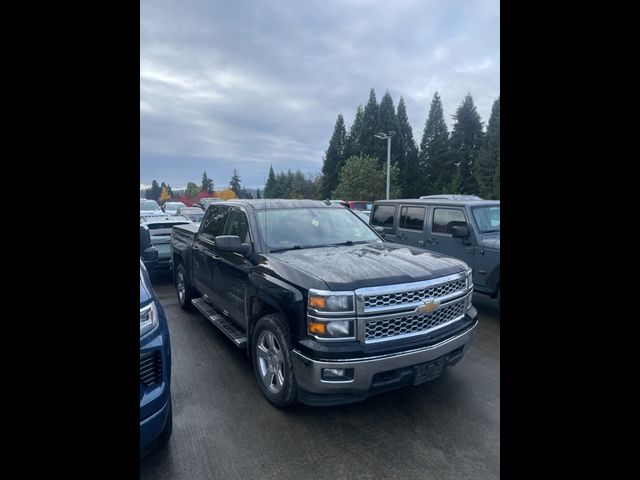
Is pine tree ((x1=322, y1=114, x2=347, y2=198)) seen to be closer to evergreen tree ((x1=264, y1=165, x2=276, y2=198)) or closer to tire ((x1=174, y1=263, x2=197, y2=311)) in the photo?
evergreen tree ((x1=264, y1=165, x2=276, y2=198))

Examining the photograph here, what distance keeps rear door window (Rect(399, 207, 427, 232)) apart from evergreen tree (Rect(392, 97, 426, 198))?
418 cm

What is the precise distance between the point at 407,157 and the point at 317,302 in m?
1.16

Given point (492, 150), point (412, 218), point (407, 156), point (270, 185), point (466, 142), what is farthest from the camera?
point (412, 218)

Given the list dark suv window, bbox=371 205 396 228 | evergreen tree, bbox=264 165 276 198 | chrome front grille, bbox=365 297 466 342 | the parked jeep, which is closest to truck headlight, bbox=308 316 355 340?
chrome front grille, bbox=365 297 466 342

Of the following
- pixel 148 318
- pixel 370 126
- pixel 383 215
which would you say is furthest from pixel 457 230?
pixel 148 318

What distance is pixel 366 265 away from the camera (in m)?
2.93

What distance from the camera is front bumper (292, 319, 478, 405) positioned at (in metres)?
2.46

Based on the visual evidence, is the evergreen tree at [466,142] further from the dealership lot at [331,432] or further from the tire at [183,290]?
the tire at [183,290]

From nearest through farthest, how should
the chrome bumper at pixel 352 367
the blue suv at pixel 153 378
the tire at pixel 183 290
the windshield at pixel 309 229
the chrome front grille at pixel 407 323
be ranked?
the blue suv at pixel 153 378, the chrome bumper at pixel 352 367, the chrome front grille at pixel 407 323, the windshield at pixel 309 229, the tire at pixel 183 290

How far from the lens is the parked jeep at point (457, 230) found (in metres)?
5.19

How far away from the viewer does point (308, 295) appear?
2596mm

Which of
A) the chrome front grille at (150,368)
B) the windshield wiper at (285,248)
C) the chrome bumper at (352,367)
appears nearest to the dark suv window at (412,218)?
the windshield wiper at (285,248)

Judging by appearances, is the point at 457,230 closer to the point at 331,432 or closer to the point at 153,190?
the point at 331,432
